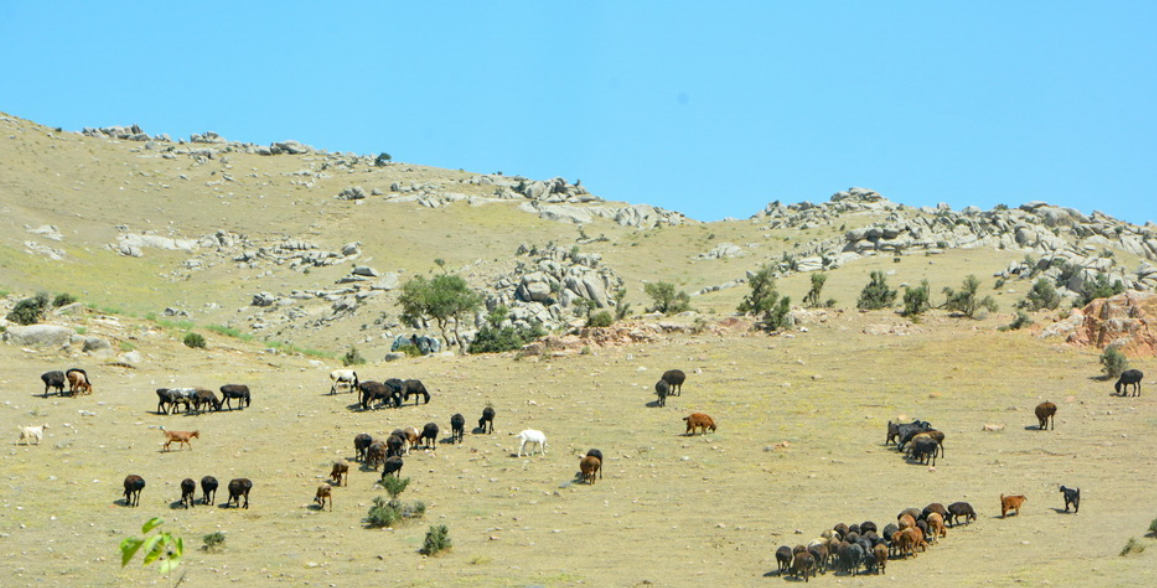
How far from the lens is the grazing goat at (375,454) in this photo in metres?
25.7

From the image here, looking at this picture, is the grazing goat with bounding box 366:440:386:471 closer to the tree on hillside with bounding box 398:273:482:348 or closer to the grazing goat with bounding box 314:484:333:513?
the grazing goat with bounding box 314:484:333:513

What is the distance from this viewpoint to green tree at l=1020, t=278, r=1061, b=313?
1893 inches

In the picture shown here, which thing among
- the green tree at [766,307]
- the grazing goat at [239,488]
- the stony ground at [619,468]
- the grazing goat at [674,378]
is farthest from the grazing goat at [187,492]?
the green tree at [766,307]

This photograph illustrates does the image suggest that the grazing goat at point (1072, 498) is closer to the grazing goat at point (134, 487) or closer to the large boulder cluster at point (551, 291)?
the grazing goat at point (134, 487)

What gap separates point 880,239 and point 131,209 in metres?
61.5

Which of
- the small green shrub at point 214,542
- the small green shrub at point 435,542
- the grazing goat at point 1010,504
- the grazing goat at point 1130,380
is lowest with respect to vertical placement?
the small green shrub at point 214,542

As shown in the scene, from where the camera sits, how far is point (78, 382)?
104ft

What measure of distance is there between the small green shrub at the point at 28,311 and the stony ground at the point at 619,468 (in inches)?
138

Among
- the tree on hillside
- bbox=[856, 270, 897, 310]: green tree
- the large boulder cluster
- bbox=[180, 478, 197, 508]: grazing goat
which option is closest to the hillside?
the large boulder cluster

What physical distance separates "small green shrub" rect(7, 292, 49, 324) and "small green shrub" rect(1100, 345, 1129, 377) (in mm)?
35366

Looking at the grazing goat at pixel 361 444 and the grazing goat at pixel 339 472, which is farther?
the grazing goat at pixel 361 444

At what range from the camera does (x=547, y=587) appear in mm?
17562

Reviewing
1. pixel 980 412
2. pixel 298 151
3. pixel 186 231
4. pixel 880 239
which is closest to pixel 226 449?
pixel 980 412

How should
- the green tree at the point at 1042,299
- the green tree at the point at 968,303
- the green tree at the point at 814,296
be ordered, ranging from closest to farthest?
the green tree at the point at 968,303 → the green tree at the point at 1042,299 → the green tree at the point at 814,296
